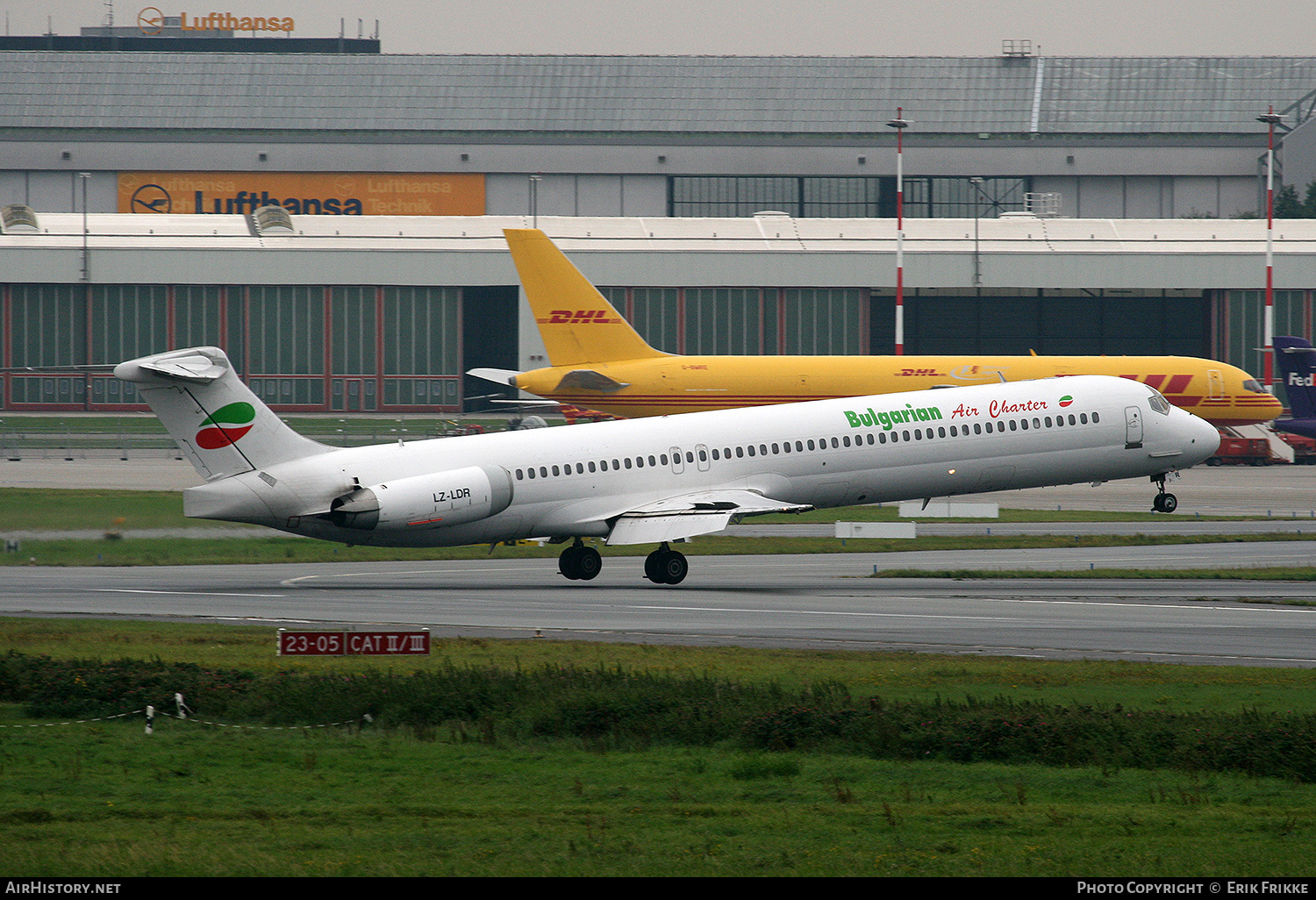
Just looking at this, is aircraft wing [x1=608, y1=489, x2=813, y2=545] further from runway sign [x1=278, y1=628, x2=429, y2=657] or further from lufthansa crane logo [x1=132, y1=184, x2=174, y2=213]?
lufthansa crane logo [x1=132, y1=184, x2=174, y2=213]

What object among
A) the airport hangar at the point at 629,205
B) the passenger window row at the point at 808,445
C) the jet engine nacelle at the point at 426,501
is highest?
the airport hangar at the point at 629,205

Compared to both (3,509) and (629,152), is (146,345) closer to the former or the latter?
(629,152)

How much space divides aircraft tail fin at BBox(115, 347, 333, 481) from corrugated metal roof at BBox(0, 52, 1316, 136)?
85.7 m

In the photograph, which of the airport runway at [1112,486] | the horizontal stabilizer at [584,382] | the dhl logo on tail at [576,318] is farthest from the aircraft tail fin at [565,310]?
the airport runway at [1112,486]

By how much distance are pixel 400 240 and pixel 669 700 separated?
76023 millimetres

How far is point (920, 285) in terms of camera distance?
298 feet

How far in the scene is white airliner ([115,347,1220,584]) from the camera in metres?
33.5

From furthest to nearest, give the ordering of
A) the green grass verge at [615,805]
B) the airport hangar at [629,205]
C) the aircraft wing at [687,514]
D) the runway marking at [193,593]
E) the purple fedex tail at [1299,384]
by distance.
→ the airport hangar at [629,205] < the purple fedex tail at [1299,384] < the aircraft wing at [687,514] < the runway marking at [193,593] < the green grass verge at [615,805]

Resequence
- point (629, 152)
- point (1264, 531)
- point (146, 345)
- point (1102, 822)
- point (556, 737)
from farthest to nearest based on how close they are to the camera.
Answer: point (629, 152), point (146, 345), point (1264, 531), point (556, 737), point (1102, 822)

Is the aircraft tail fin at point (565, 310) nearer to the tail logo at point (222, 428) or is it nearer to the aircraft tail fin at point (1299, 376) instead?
the tail logo at point (222, 428)

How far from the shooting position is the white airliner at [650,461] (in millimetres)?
33469

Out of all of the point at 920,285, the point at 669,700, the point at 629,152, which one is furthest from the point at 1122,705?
the point at 629,152

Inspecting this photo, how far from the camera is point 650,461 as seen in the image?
37.0m

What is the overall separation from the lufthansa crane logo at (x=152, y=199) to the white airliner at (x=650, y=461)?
3354 inches
